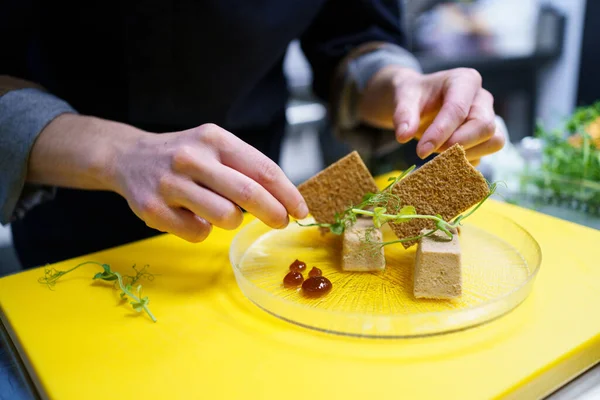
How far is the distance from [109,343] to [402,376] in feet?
1.26

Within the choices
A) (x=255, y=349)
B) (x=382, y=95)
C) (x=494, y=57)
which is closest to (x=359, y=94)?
(x=382, y=95)

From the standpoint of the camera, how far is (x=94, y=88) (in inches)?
49.4

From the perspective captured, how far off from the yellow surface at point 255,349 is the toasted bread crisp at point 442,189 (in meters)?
0.18

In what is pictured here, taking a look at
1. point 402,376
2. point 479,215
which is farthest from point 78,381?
point 479,215

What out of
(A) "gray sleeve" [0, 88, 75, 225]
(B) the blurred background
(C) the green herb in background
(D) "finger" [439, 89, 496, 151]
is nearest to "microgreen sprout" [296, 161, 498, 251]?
(D) "finger" [439, 89, 496, 151]

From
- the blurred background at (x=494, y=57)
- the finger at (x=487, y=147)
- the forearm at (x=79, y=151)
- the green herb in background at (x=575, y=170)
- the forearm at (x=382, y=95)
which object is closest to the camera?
the forearm at (x=79, y=151)

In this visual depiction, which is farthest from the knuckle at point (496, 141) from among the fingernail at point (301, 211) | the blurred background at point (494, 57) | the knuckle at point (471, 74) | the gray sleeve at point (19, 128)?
the blurred background at point (494, 57)

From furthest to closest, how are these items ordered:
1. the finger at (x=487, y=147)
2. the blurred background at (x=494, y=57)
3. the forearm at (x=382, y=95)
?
1. the blurred background at (x=494, y=57)
2. the forearm at (x=382, y=95)
3. the finger at (x=487, y=147)

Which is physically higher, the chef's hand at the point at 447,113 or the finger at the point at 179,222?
the chef's hand at the point at 447,113

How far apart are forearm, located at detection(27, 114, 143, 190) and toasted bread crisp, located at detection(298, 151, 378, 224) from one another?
1.06 feet

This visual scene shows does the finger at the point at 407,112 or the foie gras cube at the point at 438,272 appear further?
the finger at the point at 407,112

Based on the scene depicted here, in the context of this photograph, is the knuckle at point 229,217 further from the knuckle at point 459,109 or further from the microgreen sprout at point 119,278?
the knuckle at point 459,109

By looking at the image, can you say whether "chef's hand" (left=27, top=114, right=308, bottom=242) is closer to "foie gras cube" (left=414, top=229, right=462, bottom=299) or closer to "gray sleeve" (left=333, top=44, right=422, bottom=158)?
"foie gras cube" (left=414, top=229, right=462, bottom=299)

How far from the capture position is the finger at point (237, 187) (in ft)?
2.46
